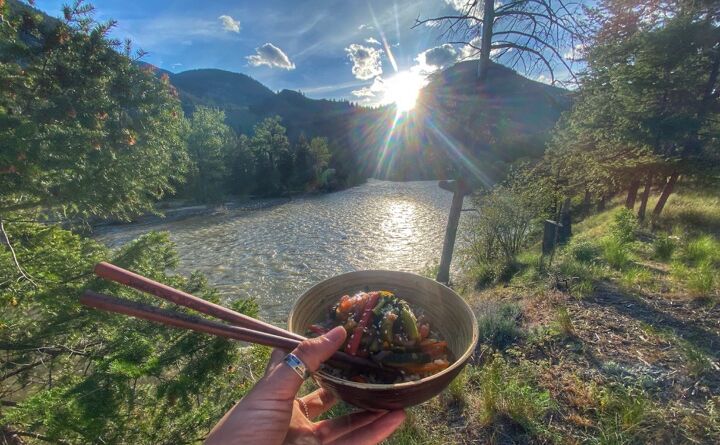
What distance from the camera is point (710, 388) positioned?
2.60 m

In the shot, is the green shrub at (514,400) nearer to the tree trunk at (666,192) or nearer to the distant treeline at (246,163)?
the tree trunk at (666,192)

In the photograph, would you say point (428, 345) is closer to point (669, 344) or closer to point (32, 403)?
point (32, 403)

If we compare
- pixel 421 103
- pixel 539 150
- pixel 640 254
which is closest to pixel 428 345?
pixel 421 103

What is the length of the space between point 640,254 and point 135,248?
845cm

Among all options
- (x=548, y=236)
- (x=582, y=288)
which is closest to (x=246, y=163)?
(x=548, y=236)

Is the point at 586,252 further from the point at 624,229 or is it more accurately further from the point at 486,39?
the point at 486,39

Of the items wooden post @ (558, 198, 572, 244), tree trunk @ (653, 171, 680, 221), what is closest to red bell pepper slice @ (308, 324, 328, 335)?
wooden post @ (558, 198, 572, 244)

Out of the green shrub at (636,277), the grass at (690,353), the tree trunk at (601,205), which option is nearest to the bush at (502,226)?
the green shrub at (636,277)

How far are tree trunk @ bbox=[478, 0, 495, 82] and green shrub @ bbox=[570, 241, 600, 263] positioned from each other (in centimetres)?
397

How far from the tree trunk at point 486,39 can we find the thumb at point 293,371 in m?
6.20

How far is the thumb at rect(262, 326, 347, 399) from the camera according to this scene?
4.37 ft

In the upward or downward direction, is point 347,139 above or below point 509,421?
above

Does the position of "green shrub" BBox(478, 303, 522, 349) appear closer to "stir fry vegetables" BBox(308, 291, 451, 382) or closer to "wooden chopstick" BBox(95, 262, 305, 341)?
"stir fry vegetables" BBox(308, 291, 451, 382)

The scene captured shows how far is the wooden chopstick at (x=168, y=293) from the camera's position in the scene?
118 centimetres
